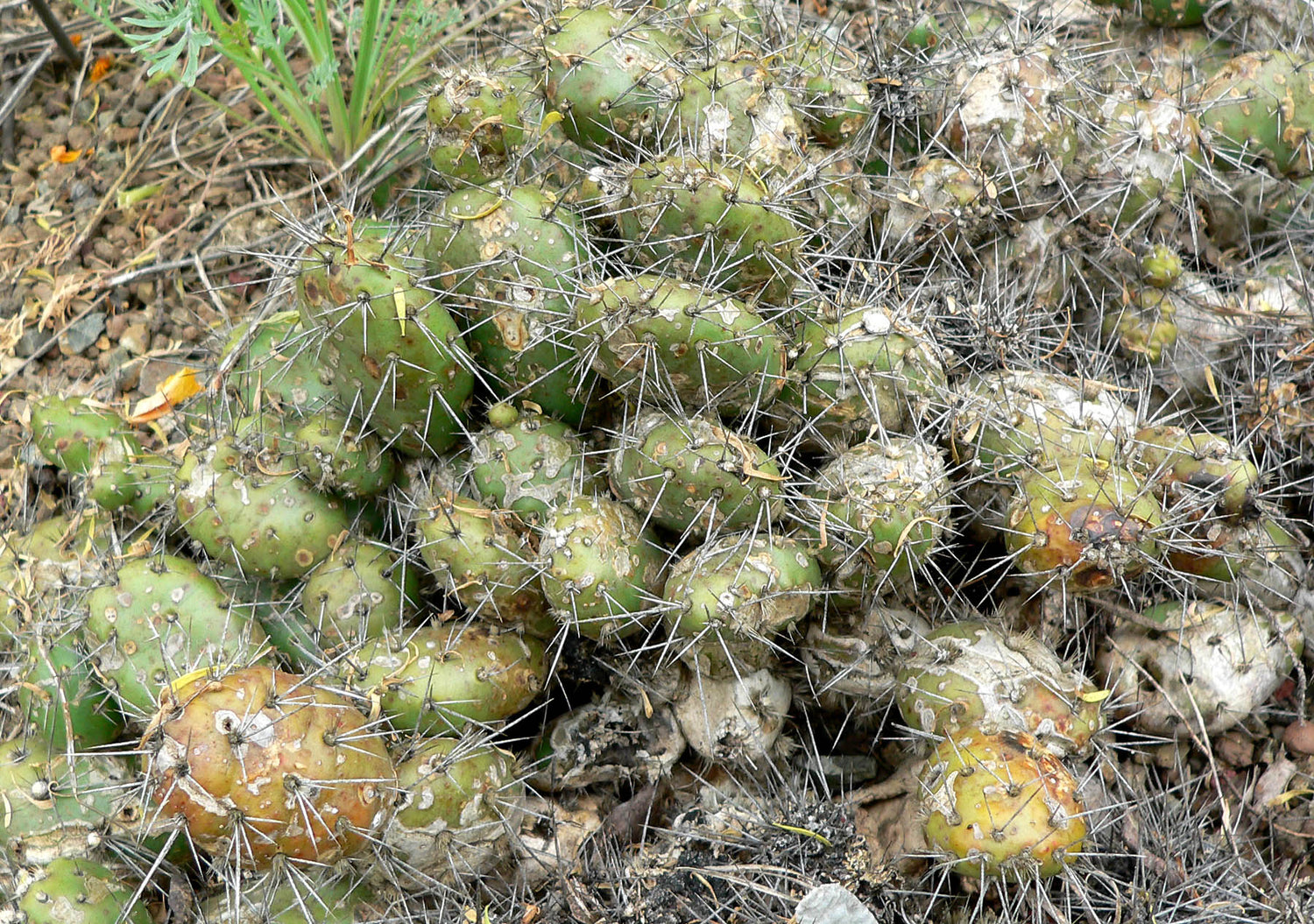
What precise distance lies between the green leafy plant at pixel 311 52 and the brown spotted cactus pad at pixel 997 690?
6.85 feet

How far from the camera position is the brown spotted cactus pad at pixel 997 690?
2.15 meters

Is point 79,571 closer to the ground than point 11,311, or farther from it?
closer to the ground

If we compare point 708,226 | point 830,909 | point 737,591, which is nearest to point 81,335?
point 708,226

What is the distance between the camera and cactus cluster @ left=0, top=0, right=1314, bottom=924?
2.04 m

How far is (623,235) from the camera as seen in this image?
2.31 m

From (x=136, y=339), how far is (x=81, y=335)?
6.8 inches

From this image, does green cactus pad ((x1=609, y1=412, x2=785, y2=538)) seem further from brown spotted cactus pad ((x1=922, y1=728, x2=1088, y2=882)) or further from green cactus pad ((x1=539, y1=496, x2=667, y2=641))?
brown spotted cactus pad ((x1=922, y1=728, x2=1088, y2=882))

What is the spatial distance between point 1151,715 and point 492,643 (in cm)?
148

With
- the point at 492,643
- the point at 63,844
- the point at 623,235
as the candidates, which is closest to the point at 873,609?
the point at 492,643

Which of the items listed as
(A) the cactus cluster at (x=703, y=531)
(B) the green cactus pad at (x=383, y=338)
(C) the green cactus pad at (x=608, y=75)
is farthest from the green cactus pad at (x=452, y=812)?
(C) the green cactus pad at (x=608, y=75)

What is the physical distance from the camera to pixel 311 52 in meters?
2.85

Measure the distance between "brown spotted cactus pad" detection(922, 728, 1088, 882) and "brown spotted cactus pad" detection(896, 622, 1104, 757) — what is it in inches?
4.0

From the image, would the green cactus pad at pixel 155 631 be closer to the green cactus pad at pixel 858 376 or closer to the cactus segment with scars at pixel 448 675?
the cactus segment with scars at pixel 448 675

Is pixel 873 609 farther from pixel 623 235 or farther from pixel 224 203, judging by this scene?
pixel 224 203
